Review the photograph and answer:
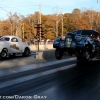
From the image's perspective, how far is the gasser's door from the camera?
20.5 m

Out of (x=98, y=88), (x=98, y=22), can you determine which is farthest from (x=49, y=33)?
(x=98, y=88)

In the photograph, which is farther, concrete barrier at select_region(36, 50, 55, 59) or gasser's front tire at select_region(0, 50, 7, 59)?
gasser's front tire at select_region(0, 50, 7, 59)

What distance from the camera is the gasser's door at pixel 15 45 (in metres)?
20.5

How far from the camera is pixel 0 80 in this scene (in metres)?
9.45

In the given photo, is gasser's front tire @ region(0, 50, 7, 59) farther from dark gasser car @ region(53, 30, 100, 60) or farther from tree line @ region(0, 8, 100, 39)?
Result: tree line @ region(0, 8, 100, 39)

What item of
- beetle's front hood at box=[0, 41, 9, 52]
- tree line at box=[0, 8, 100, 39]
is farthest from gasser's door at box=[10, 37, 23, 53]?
tree line at box=[0, 8, 100, 39]

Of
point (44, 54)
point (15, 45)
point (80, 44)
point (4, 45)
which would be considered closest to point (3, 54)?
point (4, 45)

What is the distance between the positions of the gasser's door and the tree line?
169ft

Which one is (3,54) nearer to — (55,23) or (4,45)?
(4,45)

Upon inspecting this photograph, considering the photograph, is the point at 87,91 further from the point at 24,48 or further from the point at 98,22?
the point at 98,22

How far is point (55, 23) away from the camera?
94.2m

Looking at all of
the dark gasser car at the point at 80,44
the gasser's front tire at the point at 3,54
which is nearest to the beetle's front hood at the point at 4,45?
the gasser's front tire at the point at 3,54

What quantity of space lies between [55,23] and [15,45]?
74.3 m

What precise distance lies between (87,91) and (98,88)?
67 centimetres
